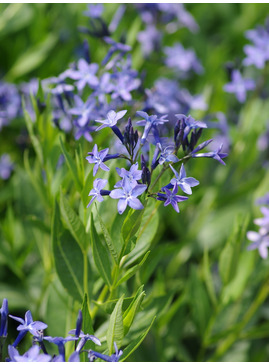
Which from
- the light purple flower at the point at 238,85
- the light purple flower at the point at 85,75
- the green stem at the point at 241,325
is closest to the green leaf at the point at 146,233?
the light purple flower at the point at 85,75

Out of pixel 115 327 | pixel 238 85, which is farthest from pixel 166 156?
pixel 238 85

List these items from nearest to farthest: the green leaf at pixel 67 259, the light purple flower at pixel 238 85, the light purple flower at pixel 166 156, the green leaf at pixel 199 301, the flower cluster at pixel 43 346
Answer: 1. the flower cluster at pixel 43 346
2. the light purple flower at pixel 166 156
3. the green leaf at pixel 67 259
4. the green leaf at pixel 199 301
5. the light purple flower at pixel 238 85

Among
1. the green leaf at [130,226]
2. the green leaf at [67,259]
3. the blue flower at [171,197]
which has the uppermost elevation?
the blue flower at [171,197]

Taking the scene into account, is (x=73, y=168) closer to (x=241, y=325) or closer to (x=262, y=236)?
(x=262, y=236)

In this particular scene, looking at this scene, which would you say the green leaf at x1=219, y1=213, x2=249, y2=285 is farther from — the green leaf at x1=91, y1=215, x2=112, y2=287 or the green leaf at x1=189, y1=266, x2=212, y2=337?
the green leaf at x1=91, y1=215, x2=112, y2=287

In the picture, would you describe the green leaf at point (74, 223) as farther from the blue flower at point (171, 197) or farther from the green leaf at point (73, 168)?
the blue flower at point (171, 197)

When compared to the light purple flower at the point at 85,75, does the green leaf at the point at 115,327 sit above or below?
below
